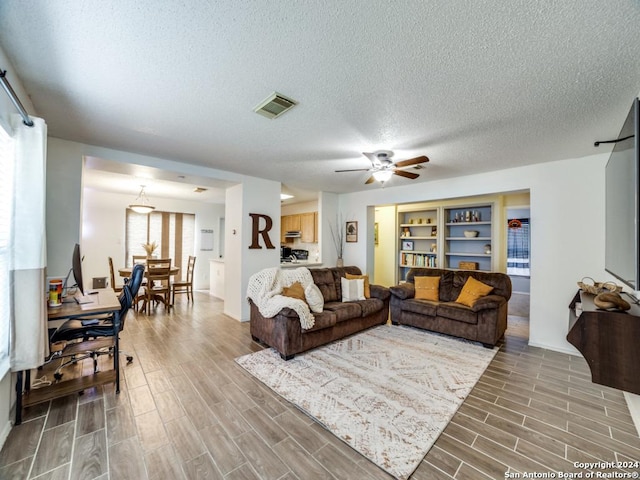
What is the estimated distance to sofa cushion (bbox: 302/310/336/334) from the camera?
10.6 feet

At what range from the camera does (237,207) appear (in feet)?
15.4

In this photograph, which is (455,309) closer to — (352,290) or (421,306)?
(421,306)

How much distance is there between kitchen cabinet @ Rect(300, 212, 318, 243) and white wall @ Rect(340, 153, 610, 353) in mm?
3930

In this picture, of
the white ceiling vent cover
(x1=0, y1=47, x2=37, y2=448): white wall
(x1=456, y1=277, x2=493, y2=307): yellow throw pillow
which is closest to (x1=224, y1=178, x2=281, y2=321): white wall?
the white ceiling vent cover

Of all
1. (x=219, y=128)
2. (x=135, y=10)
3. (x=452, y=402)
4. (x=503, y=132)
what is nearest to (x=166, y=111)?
(x=219, y=128)

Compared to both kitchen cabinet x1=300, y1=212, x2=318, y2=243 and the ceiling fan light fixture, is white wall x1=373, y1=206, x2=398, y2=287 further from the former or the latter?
the ceiling fan light fixture

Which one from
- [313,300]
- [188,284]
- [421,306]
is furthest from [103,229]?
[421,306]

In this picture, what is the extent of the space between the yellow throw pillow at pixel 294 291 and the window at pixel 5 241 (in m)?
2.37

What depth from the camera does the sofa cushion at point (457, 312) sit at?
361 cm

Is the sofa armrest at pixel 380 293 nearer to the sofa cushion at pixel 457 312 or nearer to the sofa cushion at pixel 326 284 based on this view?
the sofa cushion at pixel 326 284

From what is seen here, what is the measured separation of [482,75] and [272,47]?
1407 mm

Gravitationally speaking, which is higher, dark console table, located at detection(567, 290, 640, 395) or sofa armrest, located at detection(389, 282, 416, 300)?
dark console table, located at detection(567, 290, 640, 395)

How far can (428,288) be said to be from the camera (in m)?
4.39

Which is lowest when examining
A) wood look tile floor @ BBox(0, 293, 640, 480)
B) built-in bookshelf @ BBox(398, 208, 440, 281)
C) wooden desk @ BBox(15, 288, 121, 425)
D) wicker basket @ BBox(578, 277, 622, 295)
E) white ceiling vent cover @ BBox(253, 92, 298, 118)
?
wood look tile floor @ BBox(0, 293, 640, 480)
